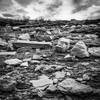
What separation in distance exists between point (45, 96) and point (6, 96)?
36cm

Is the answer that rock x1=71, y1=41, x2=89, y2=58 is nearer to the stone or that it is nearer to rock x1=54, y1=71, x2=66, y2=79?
rock x1=54, y1=71, x2=66, y2=79

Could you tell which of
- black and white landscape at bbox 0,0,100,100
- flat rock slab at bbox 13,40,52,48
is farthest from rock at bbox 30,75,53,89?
flat rock slab at bbox 13,40,52,48

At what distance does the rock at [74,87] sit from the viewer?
3.63ft

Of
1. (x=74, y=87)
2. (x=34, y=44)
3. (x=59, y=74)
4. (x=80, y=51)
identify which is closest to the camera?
(x=74, y=87)

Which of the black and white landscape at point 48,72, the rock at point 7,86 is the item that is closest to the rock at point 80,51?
the black and white landscape at point 48,72

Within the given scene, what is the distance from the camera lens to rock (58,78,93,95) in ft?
3.63

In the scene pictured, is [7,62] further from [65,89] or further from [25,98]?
[65,89]

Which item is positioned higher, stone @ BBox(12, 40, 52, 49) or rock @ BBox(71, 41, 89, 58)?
stone @ BBox(12, 40, 52, 49)

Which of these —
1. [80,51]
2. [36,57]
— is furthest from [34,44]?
[80,51]

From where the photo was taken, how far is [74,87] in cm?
116

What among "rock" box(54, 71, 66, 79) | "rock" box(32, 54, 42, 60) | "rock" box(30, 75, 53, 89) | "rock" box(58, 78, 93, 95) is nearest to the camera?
"rock" box(58, 78, 93, 95)

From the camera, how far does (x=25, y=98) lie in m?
1.12

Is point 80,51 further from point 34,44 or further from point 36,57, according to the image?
point 34,44

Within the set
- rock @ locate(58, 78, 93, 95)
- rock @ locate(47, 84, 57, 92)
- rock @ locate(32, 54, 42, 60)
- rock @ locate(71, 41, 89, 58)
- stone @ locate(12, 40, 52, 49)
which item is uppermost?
stone @ locate(12, 40, 52, 49)
